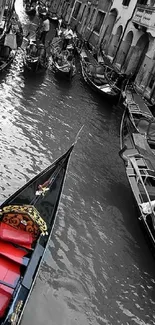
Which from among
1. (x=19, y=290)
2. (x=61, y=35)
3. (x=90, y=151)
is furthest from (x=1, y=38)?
(x=19, y=290)

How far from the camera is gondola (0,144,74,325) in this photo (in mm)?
3670

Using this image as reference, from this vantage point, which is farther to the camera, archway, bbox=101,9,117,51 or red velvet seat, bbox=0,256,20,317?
archway, bbox=101,9,117,51

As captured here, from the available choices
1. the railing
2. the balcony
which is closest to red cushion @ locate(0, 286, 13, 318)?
the balcony

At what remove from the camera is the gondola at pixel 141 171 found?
5744 millimetres

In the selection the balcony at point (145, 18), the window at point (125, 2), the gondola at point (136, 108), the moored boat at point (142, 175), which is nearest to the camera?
the moored boat at point (142, 175)

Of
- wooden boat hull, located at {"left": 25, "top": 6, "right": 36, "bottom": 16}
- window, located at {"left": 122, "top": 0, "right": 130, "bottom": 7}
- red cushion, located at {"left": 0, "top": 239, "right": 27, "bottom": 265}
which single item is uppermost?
window, located at {"left": 122, "top": 0, "right": 130, "bottom": 7}

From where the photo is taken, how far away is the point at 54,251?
5.27 metres

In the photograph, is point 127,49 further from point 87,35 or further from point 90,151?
point 90,151

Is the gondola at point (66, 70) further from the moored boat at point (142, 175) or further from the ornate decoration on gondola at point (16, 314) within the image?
the ornate decoration on gondola at point (16, 314)

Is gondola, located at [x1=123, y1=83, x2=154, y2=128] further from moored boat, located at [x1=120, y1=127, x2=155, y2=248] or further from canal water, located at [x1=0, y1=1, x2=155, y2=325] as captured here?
moored boat, located at [x1=120, y1=127, x2=155, y2=248]

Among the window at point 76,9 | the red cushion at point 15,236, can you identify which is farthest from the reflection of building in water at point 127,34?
the red cushion at point 15,236

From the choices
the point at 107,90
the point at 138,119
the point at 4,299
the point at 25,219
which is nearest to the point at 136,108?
the point at 138,119

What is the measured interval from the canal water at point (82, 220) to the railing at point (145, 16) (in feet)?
14.4

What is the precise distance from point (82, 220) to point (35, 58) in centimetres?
761
